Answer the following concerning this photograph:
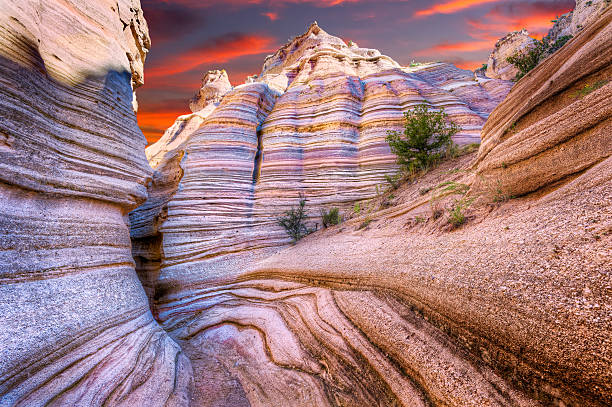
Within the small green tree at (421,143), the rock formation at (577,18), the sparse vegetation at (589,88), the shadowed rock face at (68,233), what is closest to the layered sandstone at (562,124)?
the sparse vegetation at (589,88)

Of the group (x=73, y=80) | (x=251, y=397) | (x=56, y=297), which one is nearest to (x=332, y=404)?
(x=251, y=397)

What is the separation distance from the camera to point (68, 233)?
3930 mm

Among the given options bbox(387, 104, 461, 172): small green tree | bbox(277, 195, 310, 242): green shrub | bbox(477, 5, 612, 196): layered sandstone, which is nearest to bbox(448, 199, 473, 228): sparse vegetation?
bbox(477, 5, 612, 196): layered sandstone

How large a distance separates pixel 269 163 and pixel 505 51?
34503 mm

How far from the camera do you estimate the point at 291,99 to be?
14.5 m

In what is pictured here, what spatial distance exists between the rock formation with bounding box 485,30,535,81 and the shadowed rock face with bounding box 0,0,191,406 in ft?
113

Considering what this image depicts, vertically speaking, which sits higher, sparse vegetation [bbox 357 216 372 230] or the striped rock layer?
the striped rock layer

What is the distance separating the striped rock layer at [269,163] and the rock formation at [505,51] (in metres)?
17.7

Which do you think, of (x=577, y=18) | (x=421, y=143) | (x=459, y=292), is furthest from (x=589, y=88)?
(x=577, y=18)

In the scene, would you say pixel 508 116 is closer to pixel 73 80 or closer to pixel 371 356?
pixel 371 356

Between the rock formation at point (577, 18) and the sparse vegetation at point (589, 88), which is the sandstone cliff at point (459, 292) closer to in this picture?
the sparse vegetation at point (589, 88)

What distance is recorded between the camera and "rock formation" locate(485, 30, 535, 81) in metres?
27.6

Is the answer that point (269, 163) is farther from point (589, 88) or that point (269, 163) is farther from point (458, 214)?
point (589, 88)

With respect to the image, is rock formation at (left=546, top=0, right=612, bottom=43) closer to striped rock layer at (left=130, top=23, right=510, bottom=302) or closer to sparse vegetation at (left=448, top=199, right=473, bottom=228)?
striped rock layer at (left=130, top=23, right=510, bottom=302)
